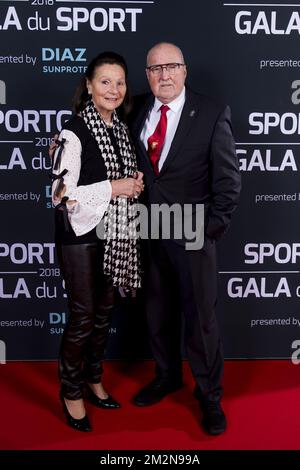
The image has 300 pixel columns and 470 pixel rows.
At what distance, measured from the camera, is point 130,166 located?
7.99ft

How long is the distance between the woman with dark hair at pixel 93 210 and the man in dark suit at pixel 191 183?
0.39 feet

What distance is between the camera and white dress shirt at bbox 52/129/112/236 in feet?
7.42

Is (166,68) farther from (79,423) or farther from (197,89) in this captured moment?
(79,423)

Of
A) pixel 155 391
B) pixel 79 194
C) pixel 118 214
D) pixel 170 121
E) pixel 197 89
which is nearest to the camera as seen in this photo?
pixel 79 194

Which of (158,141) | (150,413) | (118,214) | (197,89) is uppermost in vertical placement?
(197,89)

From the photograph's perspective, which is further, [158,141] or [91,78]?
[158,141]

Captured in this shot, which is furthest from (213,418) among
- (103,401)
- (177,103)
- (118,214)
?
(177,103)

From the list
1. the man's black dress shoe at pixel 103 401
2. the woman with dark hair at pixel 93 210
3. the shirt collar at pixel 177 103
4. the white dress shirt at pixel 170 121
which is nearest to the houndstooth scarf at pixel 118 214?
the woman with dark hair at pixel 93 210

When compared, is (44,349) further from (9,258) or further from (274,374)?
(274,374)

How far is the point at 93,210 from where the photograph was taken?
7.57 feet

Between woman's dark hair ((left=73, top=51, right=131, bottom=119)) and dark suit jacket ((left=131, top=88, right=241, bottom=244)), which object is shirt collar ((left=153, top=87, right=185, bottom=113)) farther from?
woman's dark hair ((left=73, top=51, right=131, bottom=119))

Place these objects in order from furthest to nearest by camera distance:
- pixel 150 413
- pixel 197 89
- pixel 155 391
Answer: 1. pixel 197 89
2. pixel 155 391
3. pixel 150 413

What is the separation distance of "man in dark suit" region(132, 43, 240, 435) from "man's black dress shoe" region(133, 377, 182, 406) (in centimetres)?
24

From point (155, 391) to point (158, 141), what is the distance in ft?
4.06
